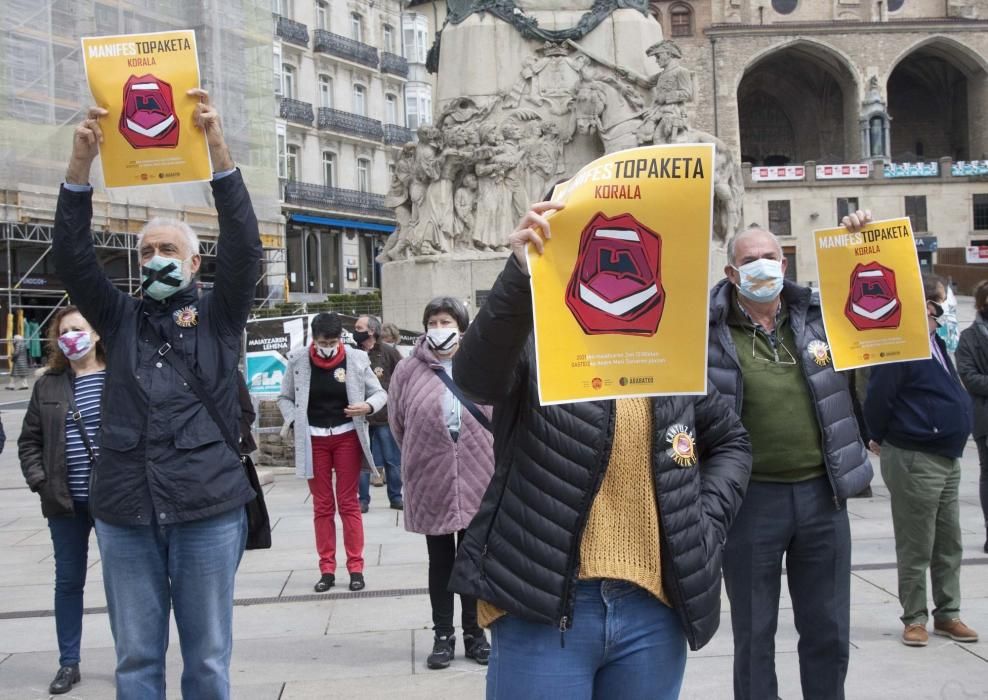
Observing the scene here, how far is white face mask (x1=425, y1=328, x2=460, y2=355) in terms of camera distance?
5.92 m

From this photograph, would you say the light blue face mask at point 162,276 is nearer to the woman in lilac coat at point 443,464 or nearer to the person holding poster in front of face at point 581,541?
the person holding poster in front of face at point 581,541

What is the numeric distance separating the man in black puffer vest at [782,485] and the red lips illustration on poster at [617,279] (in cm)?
148

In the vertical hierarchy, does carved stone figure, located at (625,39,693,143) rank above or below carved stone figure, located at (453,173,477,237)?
above

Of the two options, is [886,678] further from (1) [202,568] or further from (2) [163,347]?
(2) [163,347]

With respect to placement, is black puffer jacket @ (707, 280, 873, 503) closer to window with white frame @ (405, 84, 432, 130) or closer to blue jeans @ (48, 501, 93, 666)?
blue jeans @ (48, 501, 93, 666)

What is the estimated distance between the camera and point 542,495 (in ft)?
9.77

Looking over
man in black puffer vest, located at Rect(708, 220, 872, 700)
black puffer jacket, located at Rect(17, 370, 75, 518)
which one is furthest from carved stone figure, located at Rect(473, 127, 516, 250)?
man in black puffer vest, located at Rect(708, 220, 872, 700)

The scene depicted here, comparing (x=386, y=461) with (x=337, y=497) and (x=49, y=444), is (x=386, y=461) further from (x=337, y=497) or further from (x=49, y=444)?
(x=49, y=444)

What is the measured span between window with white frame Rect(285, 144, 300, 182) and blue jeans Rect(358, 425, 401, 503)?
1641 inches

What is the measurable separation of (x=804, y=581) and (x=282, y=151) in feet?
158

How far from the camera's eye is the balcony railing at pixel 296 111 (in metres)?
51.0

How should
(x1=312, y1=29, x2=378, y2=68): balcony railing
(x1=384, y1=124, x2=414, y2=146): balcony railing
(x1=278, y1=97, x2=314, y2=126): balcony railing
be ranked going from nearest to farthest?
1. (x1=278, y1=97, x2=314, y2=126): balcony railing
2. (x1=312, y1=29, x2=378, y2=68): balcony railing
3. (x1=384, y1=124, x2=414, y2=146): balcony railing

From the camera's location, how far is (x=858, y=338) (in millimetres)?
4754

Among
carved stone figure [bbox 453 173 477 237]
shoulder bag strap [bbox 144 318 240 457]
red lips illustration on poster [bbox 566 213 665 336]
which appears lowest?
shoulder bag strap [bbox 144 318 240 457]
